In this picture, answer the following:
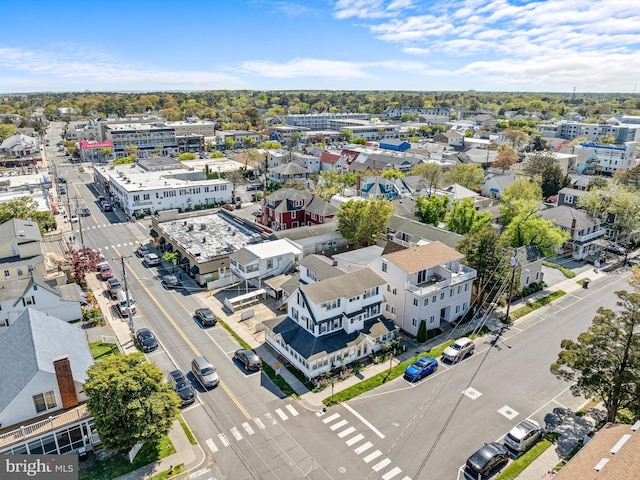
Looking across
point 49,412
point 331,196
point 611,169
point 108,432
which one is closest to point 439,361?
point 108,432

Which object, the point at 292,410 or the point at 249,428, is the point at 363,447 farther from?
the point at 249,428

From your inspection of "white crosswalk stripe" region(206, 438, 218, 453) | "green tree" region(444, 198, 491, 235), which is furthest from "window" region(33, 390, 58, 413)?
"green tree" region(444, 198, 491, 235)

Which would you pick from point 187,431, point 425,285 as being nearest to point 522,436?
point 425,285

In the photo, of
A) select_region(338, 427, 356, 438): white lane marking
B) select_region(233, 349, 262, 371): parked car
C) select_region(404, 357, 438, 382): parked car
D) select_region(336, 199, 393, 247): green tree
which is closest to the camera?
select_region(338, 427, 356, 438): white lane marking

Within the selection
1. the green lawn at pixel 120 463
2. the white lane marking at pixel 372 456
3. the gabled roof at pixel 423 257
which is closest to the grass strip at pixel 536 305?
the gabled roof at pixel 423 257

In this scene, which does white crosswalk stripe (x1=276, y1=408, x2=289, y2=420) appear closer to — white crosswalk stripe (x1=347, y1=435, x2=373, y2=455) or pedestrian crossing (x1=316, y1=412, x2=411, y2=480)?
pedestrian crossing (x1=316, y1=412, x2=411, y2=480)

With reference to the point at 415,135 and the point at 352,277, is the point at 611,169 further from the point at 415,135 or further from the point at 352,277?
the point at 352,277
